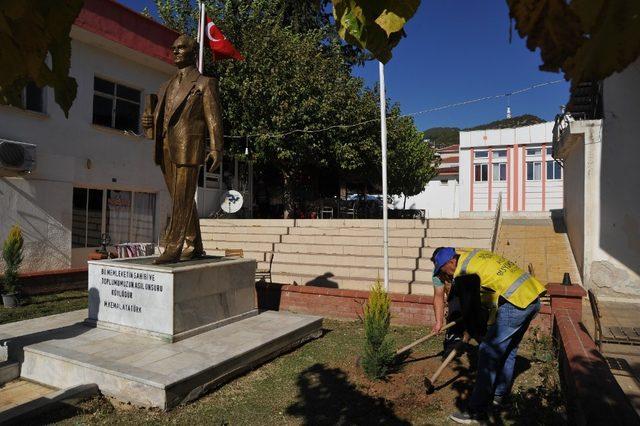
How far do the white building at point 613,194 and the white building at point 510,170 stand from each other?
795 inches

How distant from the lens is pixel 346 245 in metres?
12.2

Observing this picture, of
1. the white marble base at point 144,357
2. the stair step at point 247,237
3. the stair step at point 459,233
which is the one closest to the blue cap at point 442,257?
the white marble base at point 144,357

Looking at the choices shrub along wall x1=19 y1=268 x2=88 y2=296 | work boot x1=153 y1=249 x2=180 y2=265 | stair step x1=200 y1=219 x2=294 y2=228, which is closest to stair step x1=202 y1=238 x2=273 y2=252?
stair step x1=200 y1=219 x2=294 y2=228

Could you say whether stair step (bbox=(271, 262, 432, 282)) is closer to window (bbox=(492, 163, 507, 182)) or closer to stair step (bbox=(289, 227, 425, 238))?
stair step (bbox=(289, 227, 425, 238))

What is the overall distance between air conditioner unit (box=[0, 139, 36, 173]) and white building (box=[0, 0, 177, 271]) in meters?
0.19

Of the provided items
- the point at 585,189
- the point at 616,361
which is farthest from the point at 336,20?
the point at 585,189

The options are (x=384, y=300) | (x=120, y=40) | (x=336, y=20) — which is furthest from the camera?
(x=120, y=40)

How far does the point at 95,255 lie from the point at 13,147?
291cm

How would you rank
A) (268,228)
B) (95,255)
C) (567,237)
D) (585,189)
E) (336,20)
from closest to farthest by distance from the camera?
(336,20), (585,189), (95,255), (268,228), (567,237)

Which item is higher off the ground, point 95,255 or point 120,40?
point 120,40

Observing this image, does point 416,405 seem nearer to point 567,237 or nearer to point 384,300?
point 384,300

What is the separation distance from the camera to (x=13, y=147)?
9.87 m

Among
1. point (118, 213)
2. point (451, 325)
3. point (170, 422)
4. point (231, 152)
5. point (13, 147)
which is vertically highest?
point (231, 152)

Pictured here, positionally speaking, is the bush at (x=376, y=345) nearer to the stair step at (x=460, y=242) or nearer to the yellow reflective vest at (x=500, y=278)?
the yellow reflective vest at (x=500, y=278)
